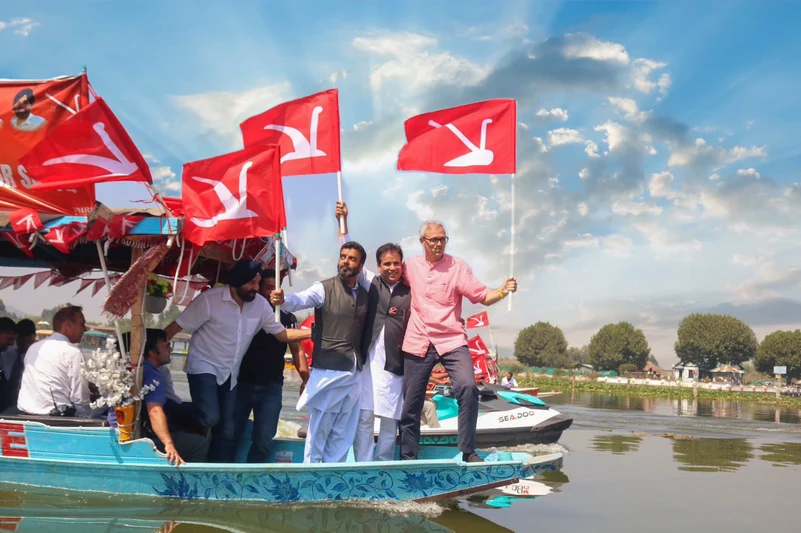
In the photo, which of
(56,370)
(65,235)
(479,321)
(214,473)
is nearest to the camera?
(214,473)

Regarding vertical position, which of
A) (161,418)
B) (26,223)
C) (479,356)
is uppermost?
(26,223)

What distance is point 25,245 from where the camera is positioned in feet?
20.2

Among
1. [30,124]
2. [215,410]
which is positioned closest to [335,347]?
[215,410]

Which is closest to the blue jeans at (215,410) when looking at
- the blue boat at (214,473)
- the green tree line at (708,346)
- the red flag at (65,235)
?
the blue boat at (214,473)

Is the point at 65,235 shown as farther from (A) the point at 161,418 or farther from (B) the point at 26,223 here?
(A) the point at 161,418

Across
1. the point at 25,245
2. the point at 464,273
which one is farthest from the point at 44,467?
the point at 464,273

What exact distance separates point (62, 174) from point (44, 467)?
264cm

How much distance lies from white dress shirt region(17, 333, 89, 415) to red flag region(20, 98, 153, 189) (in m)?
1.56

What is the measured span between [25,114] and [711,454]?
1204 centimetres

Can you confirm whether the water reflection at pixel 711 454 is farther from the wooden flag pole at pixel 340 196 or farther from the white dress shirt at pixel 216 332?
the white dress shirt at pixel 216 332

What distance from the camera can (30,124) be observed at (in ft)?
25.2

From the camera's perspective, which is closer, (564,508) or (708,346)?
(564,508)

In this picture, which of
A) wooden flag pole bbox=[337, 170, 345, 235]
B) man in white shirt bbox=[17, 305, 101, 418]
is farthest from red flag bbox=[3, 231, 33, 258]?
wooden flag pole bbox=[337, 170, 345, 235]

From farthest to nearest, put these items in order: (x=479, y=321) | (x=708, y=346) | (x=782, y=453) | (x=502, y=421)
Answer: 1. (x=708, y=346)
2. (x=479, y=321)
3. (x=782, y=453)
4. (x=502, y=421)
